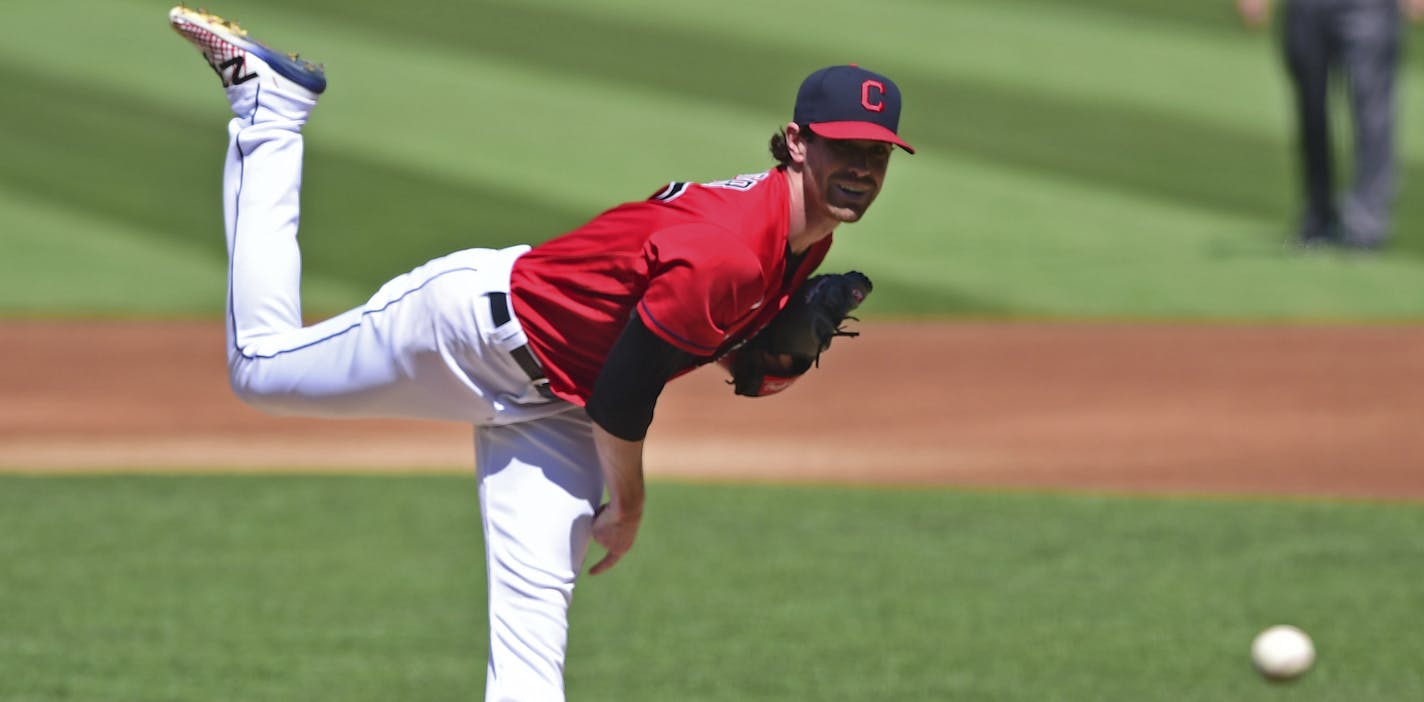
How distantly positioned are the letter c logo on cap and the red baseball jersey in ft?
0.81

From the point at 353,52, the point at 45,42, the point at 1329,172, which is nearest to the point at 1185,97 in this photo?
the point at 1329,172

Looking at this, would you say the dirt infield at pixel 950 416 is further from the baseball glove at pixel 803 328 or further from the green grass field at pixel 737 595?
the baseball glove at pixel 803 328

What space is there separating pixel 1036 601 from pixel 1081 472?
6.94 ft

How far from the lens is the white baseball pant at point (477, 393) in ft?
14.3

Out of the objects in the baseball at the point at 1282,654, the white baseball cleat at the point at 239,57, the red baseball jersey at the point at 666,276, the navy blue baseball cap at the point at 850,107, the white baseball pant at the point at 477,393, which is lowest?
the baseball at the point at 1282,654

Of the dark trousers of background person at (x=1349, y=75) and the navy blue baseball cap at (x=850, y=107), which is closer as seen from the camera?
the navy blue baseball cap at (x=850, y=107)

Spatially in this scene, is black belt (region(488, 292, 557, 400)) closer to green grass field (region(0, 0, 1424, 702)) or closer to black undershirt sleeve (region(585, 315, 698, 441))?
black undershirt sleeve (region(585, 315, 698, 441))

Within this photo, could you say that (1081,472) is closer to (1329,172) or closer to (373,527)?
(373,527)

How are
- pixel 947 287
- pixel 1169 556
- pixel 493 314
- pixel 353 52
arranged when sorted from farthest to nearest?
pixel 353 52 < pixel 947 287 < pixel 1169 556 < pixel 493 314

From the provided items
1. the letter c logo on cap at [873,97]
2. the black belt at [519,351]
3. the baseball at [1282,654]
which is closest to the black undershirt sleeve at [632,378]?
the black belt at [519,351]

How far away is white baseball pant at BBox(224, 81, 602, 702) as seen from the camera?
4.36 meters

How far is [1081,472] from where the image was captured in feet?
29.0

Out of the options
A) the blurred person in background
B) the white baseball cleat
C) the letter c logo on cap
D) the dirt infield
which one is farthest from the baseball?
the blurred person in background

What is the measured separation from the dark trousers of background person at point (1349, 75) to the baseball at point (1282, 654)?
7.85 metres
